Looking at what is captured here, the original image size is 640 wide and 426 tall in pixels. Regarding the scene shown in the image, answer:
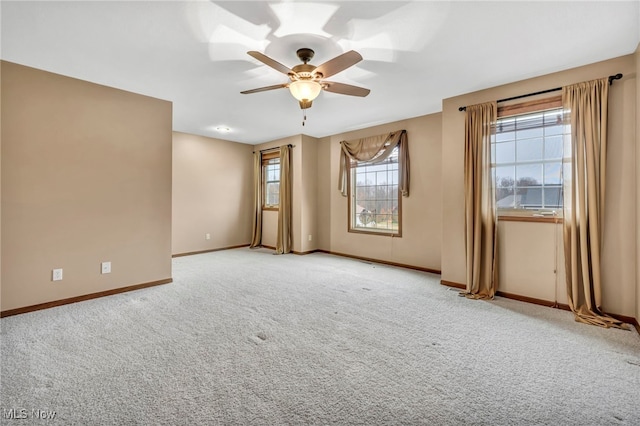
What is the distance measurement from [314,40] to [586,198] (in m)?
3.08

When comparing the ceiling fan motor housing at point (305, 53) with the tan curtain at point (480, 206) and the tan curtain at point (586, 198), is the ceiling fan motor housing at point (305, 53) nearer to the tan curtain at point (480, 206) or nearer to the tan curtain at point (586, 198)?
the tan curtain at point (480, 206)

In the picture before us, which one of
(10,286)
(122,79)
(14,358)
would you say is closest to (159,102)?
(122,79)

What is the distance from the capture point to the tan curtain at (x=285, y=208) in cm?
629

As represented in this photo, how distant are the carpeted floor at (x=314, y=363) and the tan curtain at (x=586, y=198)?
321 millimetres

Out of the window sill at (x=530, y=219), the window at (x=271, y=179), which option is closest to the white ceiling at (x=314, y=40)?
the window sill at (x=530, y=219)

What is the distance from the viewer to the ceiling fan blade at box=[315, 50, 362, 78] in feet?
7.29

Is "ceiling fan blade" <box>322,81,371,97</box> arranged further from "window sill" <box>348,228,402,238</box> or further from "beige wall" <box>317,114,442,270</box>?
"window sill" <box>348,228,402,238</box>

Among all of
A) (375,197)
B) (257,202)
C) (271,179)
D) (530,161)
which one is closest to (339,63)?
(530,161)

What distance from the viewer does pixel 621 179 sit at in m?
2.79

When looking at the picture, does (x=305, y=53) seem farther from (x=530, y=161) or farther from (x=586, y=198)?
(x=586, y=198)

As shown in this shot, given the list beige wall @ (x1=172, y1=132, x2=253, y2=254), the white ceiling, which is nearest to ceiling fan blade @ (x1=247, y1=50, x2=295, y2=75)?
the white ceiling

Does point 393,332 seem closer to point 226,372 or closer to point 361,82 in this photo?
point 226,372

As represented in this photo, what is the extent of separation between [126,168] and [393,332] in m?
3.69

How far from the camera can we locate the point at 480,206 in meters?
3.57
